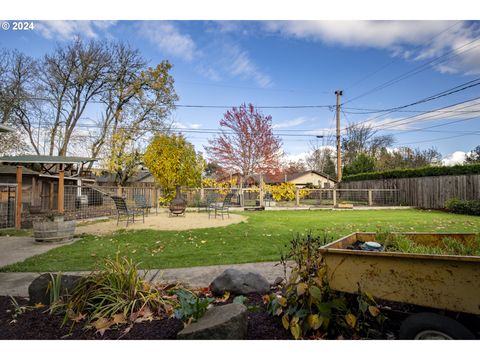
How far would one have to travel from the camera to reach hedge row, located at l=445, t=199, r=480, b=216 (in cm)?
847

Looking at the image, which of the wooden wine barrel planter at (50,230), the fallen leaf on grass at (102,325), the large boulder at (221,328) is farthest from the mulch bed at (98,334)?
the wooden wine barrel planter at (50,230)

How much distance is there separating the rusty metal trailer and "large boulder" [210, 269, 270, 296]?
0.68 meters

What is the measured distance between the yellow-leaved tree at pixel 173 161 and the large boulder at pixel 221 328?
7929 millimetres

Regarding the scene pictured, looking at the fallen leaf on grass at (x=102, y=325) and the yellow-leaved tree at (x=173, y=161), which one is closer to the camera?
the fallen leaf on grass at (x=102, y=325)

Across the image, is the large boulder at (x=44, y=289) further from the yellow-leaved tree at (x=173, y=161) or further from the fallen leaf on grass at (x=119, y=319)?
the yellow-leaved tree at (x=173, y=161)

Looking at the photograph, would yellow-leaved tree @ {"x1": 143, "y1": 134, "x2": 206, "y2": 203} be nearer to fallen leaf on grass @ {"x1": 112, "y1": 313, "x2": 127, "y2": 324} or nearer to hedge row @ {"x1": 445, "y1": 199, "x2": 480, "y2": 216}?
fallen leaf on grass @ {"x1": 112, "y1": 313, "x2": 127, "y2": 324}

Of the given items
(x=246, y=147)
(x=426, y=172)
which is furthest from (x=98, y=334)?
(x=246, y=147)

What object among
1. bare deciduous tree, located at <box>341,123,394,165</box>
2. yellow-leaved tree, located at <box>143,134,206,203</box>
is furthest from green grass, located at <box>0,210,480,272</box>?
bare deciduous tree, located at <box>341,123,394,165</box>

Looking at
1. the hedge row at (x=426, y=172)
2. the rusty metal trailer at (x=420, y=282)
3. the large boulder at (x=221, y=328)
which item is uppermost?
the hedge row at (x=426, y=172)

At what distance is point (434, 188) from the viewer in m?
10.7

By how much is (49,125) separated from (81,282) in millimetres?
13560

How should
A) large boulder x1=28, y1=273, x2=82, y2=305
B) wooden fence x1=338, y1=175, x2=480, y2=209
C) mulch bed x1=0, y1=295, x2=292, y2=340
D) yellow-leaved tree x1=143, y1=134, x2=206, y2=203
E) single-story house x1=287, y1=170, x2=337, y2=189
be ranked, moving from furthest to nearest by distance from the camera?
single-story house x1=287, y1=170, x2=337, y2=189
wooden fence x1=338, y1=175, x2=480, y2=209
yellow-leaved tree x1=143, y1=134, x2=206, y2=203
large boulder x1=28, y1=273, x2=82, y2=305
mulch bed x1=0, y1=295, x2=292, y2=340

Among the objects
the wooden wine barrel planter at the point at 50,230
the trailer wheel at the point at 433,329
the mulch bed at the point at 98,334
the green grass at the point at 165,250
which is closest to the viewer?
the trailer wheel at the point at 433,329

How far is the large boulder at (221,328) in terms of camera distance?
118cm
